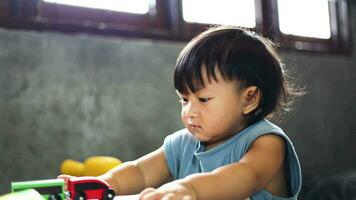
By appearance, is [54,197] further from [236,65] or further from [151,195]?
[236,65]

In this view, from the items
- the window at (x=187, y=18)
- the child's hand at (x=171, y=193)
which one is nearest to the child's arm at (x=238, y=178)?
the child's hand at (x=171, y=193)

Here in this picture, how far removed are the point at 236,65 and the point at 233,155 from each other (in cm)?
15

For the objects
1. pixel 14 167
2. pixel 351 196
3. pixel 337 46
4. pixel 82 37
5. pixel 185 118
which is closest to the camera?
pixel 185 118

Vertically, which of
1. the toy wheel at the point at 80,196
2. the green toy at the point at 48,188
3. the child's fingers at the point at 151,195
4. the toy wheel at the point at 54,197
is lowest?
the toy wheel at the point at 80,196

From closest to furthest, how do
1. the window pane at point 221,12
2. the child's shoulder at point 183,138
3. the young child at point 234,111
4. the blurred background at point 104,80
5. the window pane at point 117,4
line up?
the young child at point 234,111 → the child's shoulder at point 183,138 → the blurred background at point 104,80 → the window pane at point 117,4 → the window pane at point 221,12

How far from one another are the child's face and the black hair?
11 millimetres

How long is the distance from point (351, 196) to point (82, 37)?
100cm

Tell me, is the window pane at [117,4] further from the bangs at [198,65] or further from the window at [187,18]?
the bangs at [198,65]

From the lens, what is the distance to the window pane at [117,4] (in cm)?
138

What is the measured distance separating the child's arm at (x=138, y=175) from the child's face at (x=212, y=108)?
0.48 feet

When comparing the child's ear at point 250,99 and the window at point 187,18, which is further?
the window at point 187,18

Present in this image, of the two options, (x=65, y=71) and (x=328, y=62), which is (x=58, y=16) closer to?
(x=65, y=71)

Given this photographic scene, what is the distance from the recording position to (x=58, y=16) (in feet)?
4.31

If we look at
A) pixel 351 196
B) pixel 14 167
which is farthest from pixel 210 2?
pixel 14 167
